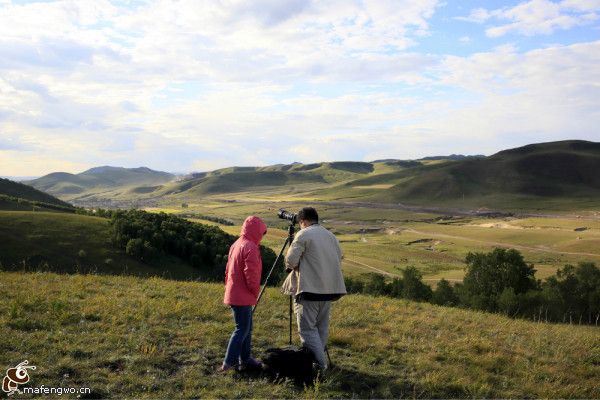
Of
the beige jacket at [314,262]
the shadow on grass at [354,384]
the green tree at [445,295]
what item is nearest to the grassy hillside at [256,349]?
the shadow on grass at [354,384]

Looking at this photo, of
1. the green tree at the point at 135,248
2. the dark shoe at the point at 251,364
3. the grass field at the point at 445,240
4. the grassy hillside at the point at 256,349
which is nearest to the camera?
the grassy hillside at the point at 256,349

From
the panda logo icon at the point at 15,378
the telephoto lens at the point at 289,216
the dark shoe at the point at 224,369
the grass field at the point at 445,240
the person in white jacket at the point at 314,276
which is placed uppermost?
the telephoto lens at the point at 289,216

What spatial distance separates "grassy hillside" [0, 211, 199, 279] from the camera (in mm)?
34750

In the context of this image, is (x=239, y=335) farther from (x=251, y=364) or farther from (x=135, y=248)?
(x=135, y=248)

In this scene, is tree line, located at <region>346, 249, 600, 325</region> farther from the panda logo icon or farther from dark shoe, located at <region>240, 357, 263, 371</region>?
the panda logo icon

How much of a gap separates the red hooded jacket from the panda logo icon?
3540 mm

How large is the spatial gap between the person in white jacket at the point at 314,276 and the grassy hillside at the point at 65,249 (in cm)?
3003

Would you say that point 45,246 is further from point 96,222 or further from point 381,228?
point 381,228

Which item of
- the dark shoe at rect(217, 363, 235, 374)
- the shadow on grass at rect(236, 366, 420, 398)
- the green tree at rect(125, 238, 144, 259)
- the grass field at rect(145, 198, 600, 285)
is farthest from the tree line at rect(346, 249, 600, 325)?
the dark shoe at rect(217, 363, 235, 374)

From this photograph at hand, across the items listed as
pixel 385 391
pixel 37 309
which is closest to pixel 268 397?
pixel 385 391

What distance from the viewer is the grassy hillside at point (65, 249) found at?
114 feet

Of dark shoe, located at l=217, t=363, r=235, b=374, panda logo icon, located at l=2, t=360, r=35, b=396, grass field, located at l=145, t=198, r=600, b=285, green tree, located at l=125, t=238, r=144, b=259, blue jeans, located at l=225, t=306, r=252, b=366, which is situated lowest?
grass field, located at l=145, t=198, r=600, b=285

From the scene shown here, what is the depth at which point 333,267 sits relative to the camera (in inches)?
333

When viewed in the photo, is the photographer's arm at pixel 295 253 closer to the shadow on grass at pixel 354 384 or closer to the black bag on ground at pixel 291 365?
the black bag on ground at pixel 291 365
